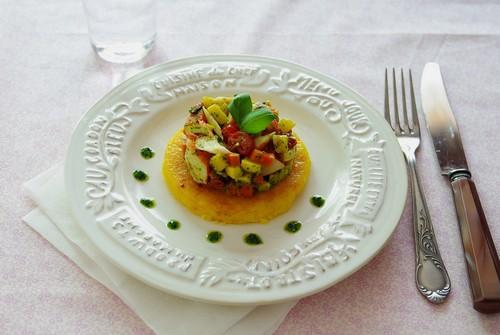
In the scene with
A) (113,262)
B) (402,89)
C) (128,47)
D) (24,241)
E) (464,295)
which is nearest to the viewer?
(113,262)

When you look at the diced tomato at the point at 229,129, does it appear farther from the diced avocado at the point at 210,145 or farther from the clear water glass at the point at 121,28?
the clear water glass at the point at 121,28

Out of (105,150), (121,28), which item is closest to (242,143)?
(105,150)

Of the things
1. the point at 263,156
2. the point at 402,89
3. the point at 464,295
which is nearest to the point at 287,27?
the point at 402,89

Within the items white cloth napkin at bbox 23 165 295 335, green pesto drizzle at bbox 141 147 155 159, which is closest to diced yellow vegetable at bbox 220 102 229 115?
green pesto drizzle at bbox 141 147 155 159

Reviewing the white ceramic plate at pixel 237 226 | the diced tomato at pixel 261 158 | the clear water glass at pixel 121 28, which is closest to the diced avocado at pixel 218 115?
the diced tomato at pixel 261 158

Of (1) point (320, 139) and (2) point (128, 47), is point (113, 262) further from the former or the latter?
(2) point (128, 47)
